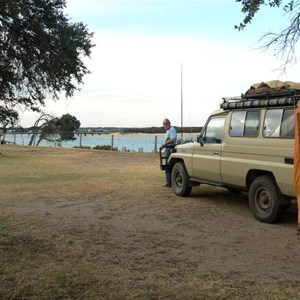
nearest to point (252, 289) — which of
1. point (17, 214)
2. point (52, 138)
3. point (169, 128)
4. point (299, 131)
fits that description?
point (299, 131)

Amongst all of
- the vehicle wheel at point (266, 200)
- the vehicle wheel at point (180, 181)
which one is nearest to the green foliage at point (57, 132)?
the vehicle wheel at point (180, 181)

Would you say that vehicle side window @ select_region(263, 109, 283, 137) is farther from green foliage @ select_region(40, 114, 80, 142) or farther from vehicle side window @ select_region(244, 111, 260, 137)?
green foliage @ select_region(40, 114, 80, 142)

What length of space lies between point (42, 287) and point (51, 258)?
1.15 m

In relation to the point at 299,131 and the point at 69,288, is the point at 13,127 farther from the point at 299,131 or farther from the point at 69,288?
the point at 299,131

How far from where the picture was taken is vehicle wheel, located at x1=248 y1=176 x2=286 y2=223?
823 cm

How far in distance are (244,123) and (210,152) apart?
1175mm

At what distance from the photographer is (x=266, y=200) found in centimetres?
853

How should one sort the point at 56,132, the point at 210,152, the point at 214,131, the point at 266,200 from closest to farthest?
the point at 266,200, the point at 210,152, the point at 214,131, the point at 56,132

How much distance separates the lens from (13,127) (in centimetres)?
588

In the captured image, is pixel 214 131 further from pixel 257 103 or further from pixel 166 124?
pixel 166 124

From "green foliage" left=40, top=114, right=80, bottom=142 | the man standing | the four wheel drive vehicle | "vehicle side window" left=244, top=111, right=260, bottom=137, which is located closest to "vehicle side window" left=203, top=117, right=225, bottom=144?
the four wheel drive vehicle

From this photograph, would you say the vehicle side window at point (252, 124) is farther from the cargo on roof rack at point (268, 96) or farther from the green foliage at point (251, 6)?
the green foliage at point (251, 6)

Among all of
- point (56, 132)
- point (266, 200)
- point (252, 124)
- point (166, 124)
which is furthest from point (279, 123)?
point (56, 132)

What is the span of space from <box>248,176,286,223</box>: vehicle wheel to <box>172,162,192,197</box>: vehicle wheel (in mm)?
2670
